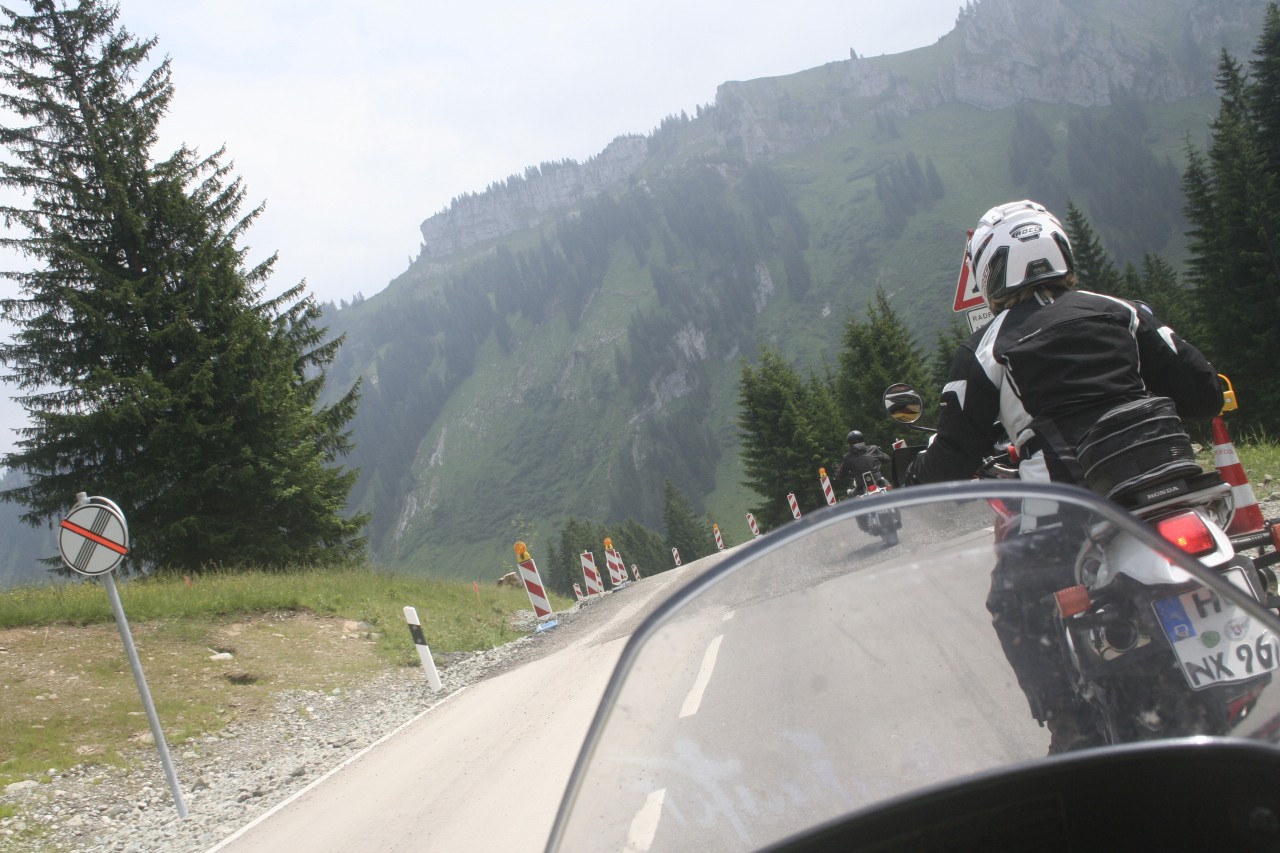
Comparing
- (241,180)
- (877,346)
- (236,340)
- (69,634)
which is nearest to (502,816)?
(69,634)

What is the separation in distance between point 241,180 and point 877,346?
31.9m

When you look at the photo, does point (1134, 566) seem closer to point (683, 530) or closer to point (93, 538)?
point (93, 538)

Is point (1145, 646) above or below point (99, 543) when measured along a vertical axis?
below

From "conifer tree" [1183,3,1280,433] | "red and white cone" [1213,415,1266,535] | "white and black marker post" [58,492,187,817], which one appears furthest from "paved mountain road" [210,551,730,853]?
"conifer tree" [1183,3,1280,433]

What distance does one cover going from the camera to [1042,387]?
270 centimetres

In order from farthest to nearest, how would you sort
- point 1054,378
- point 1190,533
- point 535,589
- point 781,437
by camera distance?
point 781,437
point 535,589
point 1054,378
point 1190,533

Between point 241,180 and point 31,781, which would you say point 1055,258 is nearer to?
point 31,781

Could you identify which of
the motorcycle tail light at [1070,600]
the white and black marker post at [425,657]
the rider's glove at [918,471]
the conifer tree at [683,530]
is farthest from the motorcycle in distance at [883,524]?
the conifer tree at [683,530]

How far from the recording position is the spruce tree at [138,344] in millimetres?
17250

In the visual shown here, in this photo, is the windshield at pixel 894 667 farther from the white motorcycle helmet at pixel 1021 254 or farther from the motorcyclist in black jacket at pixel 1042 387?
the white motorcycle helmet at pixel 1021 254

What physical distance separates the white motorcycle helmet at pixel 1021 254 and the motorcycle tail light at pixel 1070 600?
6.08 ft

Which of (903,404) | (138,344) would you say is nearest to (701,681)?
(903,404)

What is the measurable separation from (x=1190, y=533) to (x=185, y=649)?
40.9ft

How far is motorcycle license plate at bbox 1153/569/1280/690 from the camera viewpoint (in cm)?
144
